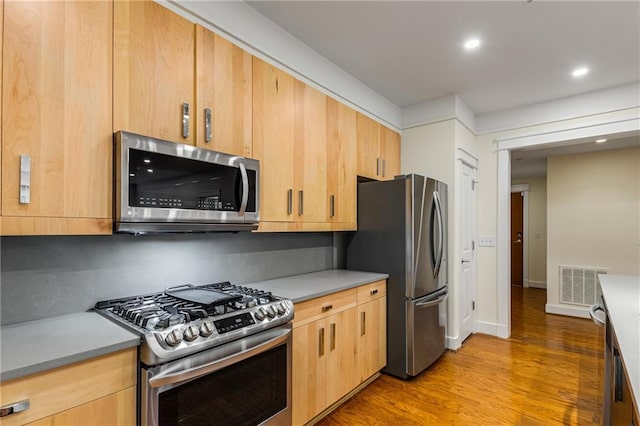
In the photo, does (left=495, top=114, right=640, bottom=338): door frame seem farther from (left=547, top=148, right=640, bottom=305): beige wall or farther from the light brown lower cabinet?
the light brown lower cabinet

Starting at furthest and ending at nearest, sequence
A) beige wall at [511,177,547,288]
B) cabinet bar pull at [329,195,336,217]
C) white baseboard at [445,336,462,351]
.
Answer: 1. beige wall at [511,177,547,288]
2. white baseboard at [445,336,462,351]
3. cabinet bar pull at [329,195,336,217]

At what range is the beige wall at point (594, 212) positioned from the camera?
449 centimetres

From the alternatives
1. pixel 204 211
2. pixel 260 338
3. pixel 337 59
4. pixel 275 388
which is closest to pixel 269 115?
pixel 204 211

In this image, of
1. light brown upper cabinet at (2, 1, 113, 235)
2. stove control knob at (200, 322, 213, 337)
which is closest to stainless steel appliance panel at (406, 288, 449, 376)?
stove control knob at (200, 322, 213, 337)

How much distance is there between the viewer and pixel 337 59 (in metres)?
2.74

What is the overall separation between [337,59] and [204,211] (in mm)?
1806

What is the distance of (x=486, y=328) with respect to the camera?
12.9 ft

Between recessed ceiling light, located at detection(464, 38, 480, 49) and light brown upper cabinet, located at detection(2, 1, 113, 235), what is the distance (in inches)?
90.1

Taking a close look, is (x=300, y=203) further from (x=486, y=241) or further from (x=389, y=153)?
(x=486, y=241)

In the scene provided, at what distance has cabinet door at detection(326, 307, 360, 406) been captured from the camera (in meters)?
2.23

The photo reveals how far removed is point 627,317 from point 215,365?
1.93 meters

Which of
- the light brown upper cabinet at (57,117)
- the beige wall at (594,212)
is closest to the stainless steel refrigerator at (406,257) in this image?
the light brown upper cabinet at (57,117)

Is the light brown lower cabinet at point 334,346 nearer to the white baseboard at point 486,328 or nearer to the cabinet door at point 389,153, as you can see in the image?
the cabinet door at point 389,153

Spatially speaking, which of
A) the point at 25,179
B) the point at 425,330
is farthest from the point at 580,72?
the point at 25,179
